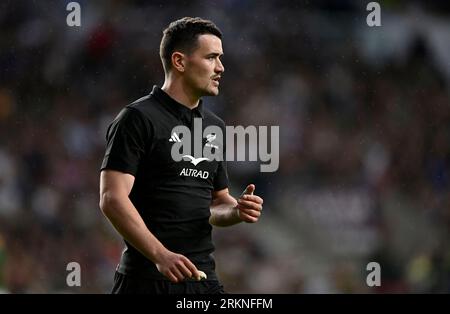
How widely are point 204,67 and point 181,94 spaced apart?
15 centimetres

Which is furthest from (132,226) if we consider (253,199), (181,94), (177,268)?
(181,94)

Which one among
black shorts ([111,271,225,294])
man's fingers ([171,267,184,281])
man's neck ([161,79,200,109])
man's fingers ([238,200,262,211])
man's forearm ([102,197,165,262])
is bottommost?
black shorts ([111,271,225,294])

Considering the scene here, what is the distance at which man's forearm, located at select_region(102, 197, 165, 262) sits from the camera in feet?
10.5

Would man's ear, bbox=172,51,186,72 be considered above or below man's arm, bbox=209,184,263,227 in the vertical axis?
above

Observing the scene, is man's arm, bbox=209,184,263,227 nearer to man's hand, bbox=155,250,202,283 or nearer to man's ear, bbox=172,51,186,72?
man's hand, bbox=155,250,202,283

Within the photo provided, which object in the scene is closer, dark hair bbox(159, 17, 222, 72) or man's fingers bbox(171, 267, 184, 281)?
man's fingers bbox(171, 267, 184, 281)

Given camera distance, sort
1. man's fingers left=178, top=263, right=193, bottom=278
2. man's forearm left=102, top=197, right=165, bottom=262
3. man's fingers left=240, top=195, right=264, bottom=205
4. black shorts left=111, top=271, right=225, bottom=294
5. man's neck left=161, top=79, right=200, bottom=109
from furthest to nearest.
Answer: man's neck left=161, top=79, right=200, bottom=109
black shorts left=111, top=271, right=225, bottom=294
man's fingers left=240, top=195, right=264, bottom=205
man's forearm left=102, top=197, right=165, bottom=262
man's fingers left=178, top=263, right=193, bottom=278

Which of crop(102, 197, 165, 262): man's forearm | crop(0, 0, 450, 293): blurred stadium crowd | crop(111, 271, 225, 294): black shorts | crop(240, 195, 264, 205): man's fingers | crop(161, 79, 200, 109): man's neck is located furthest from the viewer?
crop(0, 0, 450, 293): blurred stadium crowd

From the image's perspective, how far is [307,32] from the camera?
27.9 ft

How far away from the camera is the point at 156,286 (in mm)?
3471

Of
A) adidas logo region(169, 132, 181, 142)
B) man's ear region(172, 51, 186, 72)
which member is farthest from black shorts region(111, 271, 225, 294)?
man's ear region(172, 51, 186, 72)

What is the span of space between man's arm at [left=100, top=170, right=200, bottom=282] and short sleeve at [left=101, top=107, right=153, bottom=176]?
38 millimetres
